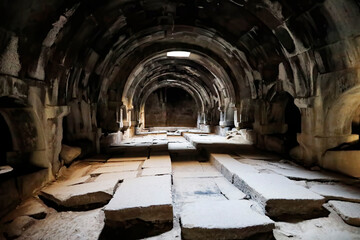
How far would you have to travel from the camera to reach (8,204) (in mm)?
2707

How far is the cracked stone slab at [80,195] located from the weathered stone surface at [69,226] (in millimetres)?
145

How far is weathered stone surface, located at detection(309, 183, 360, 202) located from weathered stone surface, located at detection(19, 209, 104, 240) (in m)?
2.60

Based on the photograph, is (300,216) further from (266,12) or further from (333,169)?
(266,12)

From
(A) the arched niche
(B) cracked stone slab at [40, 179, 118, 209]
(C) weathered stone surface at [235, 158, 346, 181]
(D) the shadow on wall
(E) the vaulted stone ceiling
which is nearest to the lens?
(B) cracked stone slab at [40, 179, 118, 209]

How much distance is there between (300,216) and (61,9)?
3.86 m

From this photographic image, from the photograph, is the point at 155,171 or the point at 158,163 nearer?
the point at 155,171

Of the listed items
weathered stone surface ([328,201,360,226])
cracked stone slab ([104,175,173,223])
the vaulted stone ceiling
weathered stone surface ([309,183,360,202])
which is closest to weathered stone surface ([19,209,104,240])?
cracked stone slab ([104,175,173,223])

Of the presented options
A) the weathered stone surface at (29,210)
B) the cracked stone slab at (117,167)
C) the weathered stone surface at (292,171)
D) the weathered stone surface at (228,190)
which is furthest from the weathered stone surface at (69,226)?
the weathered stone surface at (292,171)

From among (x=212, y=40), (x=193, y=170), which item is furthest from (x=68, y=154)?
(x=212, y=40)

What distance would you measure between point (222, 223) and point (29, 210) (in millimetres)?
2209

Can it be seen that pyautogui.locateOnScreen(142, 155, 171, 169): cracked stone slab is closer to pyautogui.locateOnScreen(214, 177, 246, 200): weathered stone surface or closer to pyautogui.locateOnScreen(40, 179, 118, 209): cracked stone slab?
pyautogui.locateOnScreen(214, 177, 246, 200): weathered stone surface

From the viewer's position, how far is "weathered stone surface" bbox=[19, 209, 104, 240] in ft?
7.41

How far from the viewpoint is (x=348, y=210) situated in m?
2.48

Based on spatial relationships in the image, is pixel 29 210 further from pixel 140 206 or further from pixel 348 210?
pixel 348 210
